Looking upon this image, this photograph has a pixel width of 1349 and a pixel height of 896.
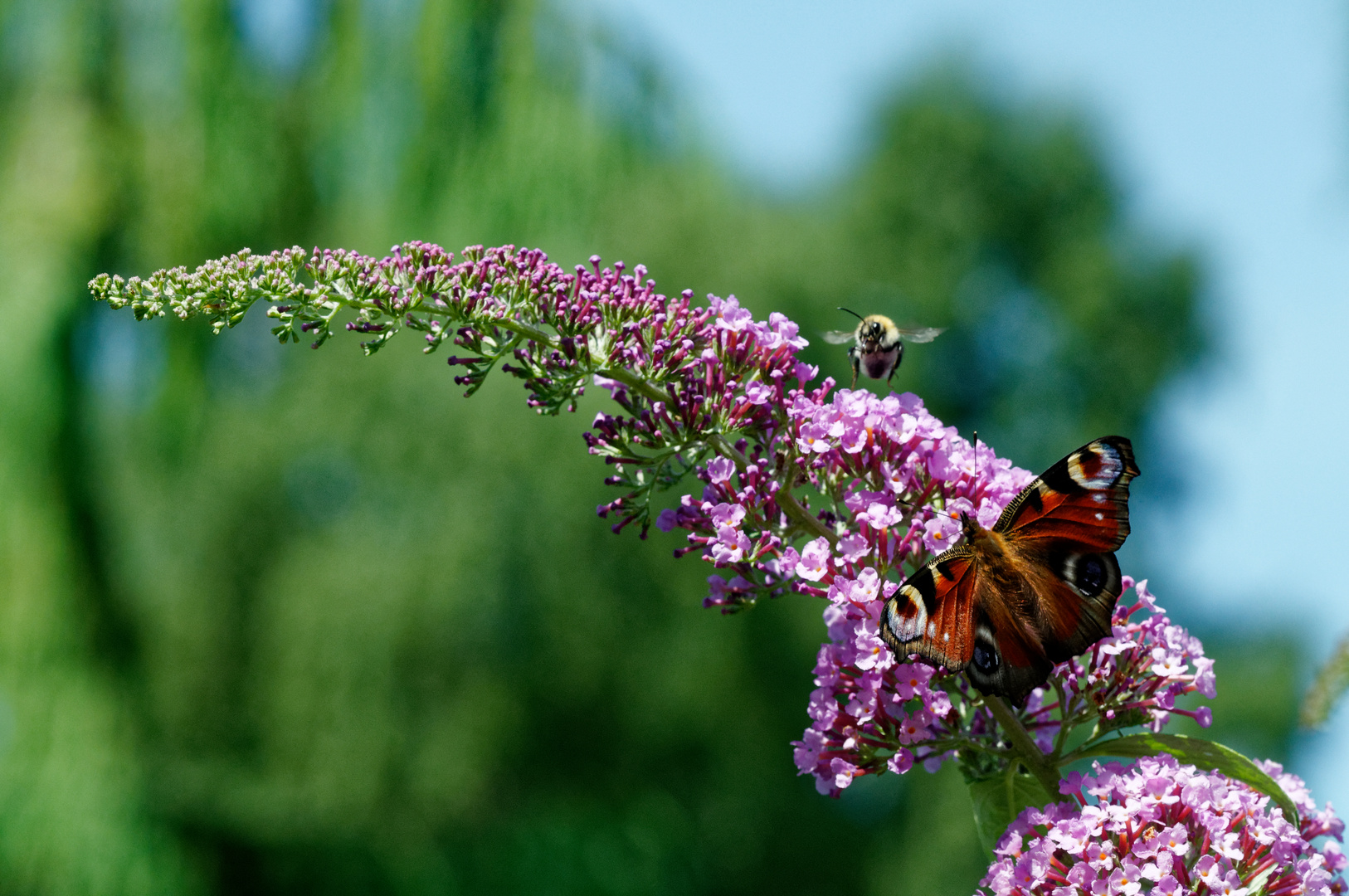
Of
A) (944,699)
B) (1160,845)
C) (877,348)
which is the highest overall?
(877,348)

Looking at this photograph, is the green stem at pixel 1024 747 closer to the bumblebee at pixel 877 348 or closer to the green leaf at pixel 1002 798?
the green leaf at pixel 1002 798

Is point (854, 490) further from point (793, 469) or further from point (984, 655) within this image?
point (984, 655)

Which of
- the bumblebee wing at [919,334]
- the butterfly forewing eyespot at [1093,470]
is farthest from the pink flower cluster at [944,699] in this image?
the bumblebee wing at [919,334]

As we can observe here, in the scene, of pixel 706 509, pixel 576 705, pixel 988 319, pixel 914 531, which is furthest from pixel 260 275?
pixel 988 319

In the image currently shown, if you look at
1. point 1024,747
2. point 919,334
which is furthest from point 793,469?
point 919,334

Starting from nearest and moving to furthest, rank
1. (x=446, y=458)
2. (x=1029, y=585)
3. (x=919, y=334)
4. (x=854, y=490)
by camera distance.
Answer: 1. (x=1029, y=585)
2. (x=854, y=490)
3. (x=919, y=334)
4. (x=446, y=458)

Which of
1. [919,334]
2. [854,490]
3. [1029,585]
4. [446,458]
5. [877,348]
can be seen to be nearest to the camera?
[1029,585]

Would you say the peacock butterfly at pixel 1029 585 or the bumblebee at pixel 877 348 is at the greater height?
the bumblebee at pixel 877 348
